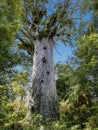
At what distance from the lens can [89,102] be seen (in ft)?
40.9

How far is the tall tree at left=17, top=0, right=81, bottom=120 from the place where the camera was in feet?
30.6

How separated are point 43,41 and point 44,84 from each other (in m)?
2.49

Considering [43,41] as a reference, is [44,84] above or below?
below

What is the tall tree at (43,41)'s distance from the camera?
932 centimetres

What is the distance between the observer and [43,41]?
11.1 meters

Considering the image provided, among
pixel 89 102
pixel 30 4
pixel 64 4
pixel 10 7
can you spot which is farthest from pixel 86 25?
pixel 10 7

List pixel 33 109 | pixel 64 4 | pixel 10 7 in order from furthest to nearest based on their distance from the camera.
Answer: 1. pixel 64 4
2. pixel 33 109
3. pixel 10 7

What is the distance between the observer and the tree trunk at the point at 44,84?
910 cm

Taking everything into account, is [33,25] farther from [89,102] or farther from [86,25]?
[89,102]

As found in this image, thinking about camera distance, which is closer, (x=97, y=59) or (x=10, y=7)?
(x=10, y=7)

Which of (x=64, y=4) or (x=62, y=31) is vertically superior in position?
(x=64, y=4)

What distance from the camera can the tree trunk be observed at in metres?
9.10

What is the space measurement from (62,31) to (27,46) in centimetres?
219

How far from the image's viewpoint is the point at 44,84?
31.8 ft
